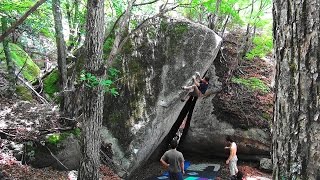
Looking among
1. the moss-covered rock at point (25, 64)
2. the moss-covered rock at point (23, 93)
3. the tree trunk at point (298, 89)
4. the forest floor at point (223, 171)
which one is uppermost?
the moss-covered rock at point (25, 64)

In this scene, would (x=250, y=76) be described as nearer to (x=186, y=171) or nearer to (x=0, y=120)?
(x=186, y=171)

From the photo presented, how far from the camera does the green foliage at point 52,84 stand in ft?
36.7

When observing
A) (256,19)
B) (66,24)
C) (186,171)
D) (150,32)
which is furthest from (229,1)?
(66,24)

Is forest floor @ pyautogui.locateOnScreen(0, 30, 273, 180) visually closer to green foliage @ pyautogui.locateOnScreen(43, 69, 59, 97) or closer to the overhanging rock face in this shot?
the overhanging rock face

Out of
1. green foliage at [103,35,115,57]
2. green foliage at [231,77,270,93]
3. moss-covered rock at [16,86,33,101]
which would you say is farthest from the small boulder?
moss-covered rock at [16,86,33,101]

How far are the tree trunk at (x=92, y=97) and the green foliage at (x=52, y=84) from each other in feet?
17.1

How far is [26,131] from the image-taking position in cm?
772

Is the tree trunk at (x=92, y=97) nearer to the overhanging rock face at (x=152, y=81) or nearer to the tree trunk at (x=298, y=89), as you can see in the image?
the overhanging rock face at (x=152, y=81)

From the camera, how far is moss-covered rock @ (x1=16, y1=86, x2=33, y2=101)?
1017 cm

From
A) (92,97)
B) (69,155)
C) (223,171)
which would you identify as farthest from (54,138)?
(223,171)

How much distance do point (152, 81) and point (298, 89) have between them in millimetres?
8971

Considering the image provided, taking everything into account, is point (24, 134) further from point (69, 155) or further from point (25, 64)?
point (25, 64)

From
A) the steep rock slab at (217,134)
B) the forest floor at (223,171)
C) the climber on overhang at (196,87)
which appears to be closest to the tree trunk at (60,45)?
the forest floor at (223,171)

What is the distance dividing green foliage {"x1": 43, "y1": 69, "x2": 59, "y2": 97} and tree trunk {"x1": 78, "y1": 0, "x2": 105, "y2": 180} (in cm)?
522
